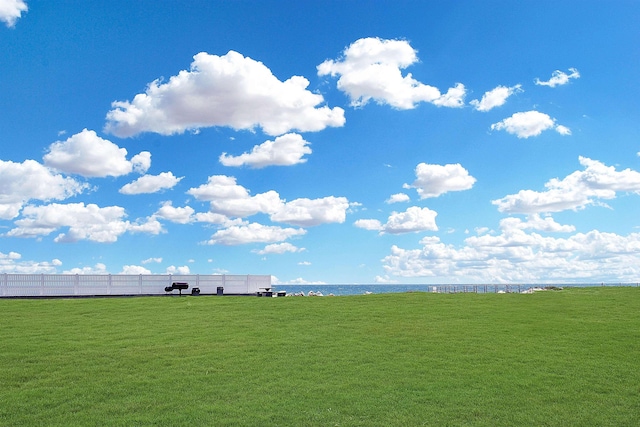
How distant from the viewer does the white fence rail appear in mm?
29906

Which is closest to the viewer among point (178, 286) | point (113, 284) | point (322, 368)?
point (322, 368)

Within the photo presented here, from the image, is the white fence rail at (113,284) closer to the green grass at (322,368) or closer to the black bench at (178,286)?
the black bench at (178,286)

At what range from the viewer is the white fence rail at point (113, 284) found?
29906mm

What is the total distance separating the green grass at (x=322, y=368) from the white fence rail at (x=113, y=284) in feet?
38.1

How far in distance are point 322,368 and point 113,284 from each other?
928 inches

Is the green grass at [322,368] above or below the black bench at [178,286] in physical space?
below

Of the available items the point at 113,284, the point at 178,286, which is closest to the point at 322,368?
the point at 178,286

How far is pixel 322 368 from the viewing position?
1202 centimetres

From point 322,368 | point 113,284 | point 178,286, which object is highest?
point 113,284

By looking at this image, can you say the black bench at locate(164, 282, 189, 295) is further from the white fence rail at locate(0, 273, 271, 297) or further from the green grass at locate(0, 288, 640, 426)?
the green grass at locate(0, 288, 640, 426)

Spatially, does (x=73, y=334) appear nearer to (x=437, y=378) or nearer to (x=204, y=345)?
(x=204, y=345)

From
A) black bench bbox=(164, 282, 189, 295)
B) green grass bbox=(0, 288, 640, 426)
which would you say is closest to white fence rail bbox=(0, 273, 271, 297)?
black bench bbox=(164, 282, 189, 295)

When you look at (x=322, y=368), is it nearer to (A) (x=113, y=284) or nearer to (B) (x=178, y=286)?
(B) (x=178, y=286)

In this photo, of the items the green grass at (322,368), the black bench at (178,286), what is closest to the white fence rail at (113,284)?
the black bench at (178,286)
